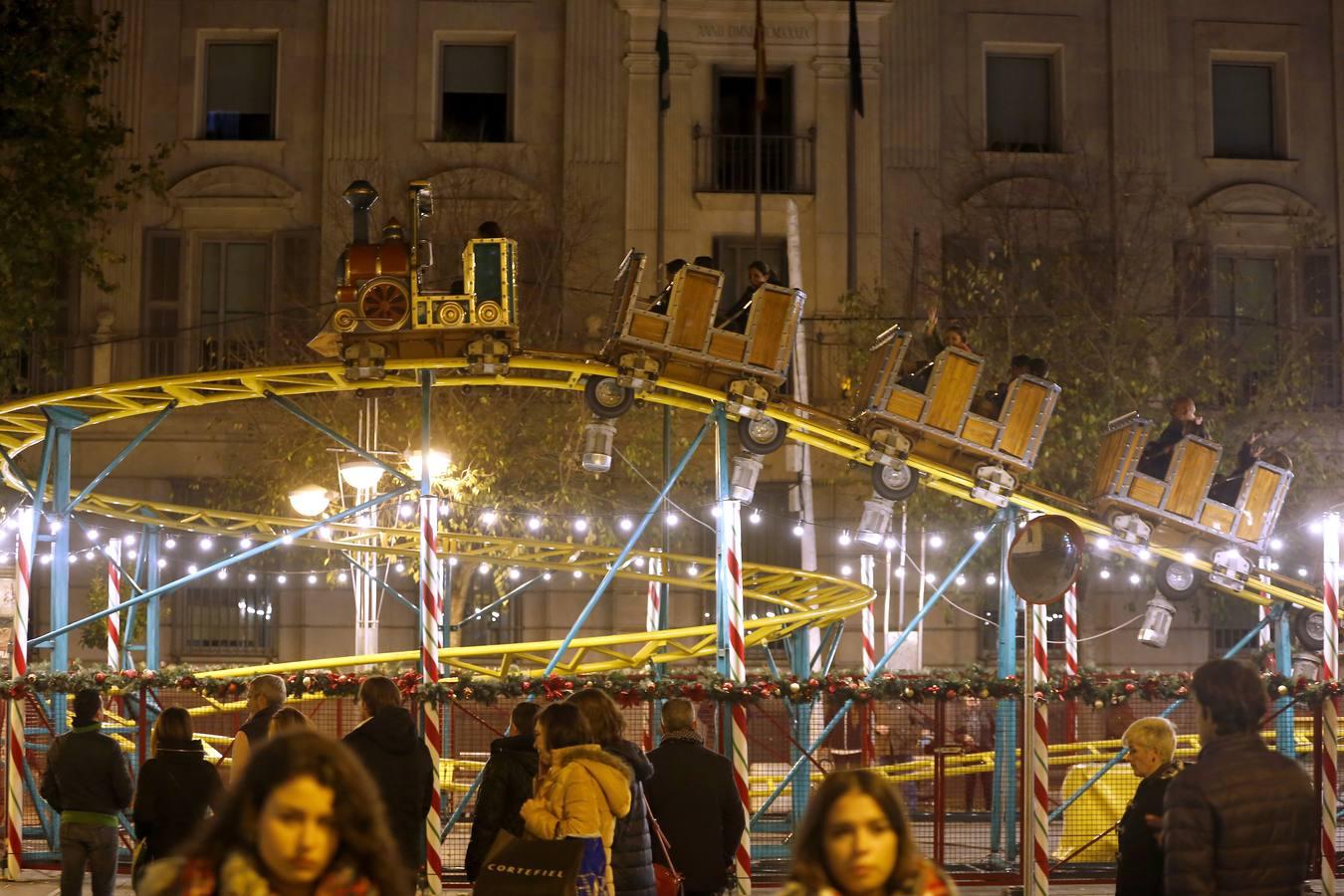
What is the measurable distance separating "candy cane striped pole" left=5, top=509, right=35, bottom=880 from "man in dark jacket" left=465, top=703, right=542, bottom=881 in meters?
7.16

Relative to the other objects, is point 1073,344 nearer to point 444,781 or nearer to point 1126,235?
point 1126,235

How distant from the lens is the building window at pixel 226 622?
3097 centimetres

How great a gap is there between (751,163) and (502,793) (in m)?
24.7

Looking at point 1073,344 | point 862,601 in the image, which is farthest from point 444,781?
point 1073,344

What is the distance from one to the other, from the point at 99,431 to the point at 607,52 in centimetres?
1125

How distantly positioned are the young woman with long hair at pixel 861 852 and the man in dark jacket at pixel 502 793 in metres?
3.60

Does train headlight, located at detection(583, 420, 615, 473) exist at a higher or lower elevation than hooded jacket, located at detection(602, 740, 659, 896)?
higher

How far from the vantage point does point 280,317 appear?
30.7 metres

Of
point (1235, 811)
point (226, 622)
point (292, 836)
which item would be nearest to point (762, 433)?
point (1235, 811)

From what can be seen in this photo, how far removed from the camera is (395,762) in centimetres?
896

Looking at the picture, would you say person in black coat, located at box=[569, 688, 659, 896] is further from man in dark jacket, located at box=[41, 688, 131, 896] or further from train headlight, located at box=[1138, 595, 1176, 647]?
train headlight, located at box=[1138, 595, 1176, 647]

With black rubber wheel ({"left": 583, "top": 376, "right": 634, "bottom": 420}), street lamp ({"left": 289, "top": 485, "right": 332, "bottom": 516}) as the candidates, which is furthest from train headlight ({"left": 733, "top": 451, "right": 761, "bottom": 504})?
street lamp ({"left": 289, "top": 485, "right": 332, "bottom": 516})

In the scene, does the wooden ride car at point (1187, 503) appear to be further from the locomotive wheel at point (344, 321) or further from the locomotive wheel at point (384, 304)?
the locomotive wheel at point (344, 321)

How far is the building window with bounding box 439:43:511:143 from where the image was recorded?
32.0 metres
